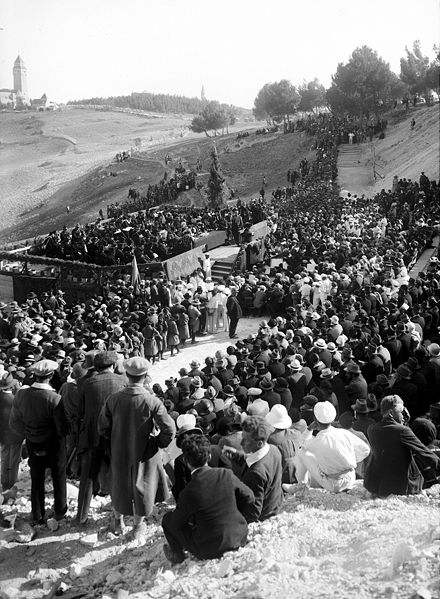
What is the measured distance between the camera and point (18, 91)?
173250 mm

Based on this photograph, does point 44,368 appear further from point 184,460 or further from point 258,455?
point 258,455

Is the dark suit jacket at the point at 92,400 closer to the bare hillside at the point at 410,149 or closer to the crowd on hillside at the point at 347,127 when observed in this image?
the bare hillside at the point at 410,149

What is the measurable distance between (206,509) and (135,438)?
1.16 m

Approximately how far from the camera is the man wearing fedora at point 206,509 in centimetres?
523

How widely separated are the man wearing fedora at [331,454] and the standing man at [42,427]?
255 cm

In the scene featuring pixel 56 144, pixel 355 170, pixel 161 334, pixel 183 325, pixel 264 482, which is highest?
pixel 56 144

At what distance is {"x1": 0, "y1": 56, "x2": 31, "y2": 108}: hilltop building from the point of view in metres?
166

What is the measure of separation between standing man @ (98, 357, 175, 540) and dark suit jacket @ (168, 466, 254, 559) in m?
0.86

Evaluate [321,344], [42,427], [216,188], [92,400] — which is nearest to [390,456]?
[92,400]

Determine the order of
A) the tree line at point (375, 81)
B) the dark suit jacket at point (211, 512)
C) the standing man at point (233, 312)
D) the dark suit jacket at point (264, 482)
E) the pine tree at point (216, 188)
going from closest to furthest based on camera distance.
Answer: the dark suit jacket at point (211, 512) < the dark suit jacket at point (264, 482) < the standing man at point (233, 312) < the pine tree at point (216, 188) < the tree line at point (375, 81)

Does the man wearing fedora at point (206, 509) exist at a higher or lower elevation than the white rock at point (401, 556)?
higher

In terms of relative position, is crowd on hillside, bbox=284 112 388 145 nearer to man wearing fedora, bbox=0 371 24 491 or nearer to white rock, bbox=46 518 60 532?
man wearing fedora, bbox=0 371 24 491

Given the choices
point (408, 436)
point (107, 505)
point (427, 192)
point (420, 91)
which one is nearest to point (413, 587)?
point (408, 436)

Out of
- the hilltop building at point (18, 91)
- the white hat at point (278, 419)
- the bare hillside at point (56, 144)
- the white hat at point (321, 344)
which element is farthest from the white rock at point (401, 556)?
the hilltop building at point (18, 91)
